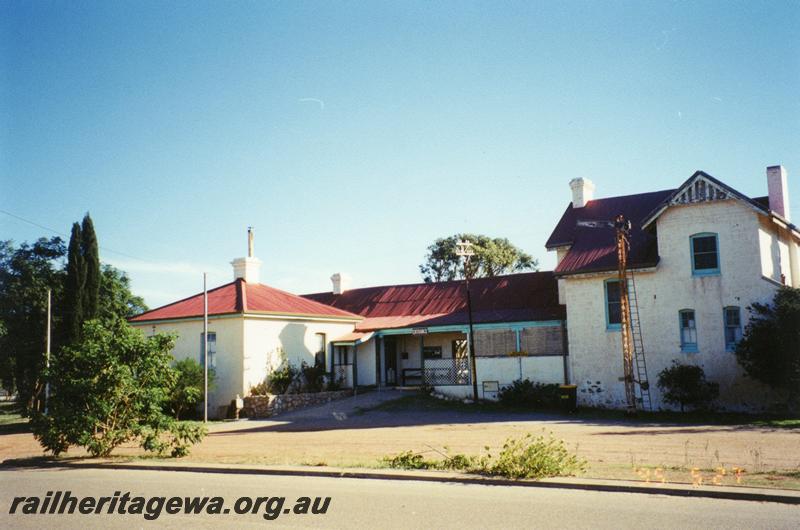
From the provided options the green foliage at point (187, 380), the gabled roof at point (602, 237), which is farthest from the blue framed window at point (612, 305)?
the green foliage at point (187, 380)

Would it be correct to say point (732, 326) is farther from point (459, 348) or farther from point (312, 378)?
point (312, 378)

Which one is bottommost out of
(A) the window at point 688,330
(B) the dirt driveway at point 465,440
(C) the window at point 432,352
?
(B) the dirt driveway at point 465,440

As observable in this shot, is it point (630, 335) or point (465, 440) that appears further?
point (630, 335)

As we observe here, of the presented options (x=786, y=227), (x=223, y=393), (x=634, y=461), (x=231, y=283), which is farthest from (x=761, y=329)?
(x=231, y=283)

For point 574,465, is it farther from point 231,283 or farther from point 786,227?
point 231,283

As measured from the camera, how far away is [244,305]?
91.9ft

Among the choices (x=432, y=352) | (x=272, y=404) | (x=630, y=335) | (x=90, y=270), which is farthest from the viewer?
(x=432, y=352)

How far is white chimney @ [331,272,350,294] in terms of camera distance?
Result: 39.4 m

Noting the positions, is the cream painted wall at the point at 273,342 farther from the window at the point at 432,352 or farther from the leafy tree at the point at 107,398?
the leafy tree at the point at 107,398

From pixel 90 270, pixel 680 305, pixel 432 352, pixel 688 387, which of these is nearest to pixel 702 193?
pixel 680 305

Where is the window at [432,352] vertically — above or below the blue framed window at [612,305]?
below

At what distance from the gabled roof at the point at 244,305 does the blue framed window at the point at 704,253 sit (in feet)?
53.4

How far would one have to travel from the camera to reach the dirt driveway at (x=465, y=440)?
12.4m

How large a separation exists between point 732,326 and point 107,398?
775 inches
